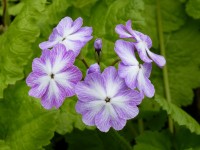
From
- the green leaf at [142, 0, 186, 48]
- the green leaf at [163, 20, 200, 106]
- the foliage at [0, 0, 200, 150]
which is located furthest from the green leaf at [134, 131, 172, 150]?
the green leaf at [142, 0, 186, 48]

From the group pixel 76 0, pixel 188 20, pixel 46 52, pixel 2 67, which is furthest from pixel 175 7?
pixel 46 52

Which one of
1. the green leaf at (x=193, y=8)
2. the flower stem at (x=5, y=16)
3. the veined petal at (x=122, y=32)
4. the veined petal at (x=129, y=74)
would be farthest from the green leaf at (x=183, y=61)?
the veined petal at (x=129, y=74)

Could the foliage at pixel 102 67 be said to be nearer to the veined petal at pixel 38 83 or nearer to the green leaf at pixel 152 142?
the green leaf at pixel 152 142

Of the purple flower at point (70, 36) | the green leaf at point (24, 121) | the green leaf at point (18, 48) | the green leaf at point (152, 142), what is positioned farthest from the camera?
the green leaf at point (152, 142)

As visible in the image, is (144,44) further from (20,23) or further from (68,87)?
(20,23)

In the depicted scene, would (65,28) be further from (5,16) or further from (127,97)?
(5,16)

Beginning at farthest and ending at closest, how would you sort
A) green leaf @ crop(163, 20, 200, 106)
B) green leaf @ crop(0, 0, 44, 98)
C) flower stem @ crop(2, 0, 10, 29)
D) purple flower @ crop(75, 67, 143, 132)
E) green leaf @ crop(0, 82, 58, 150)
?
1. green leaf @ crop(163, 20, 200, 106)
2. flower stem @ crop(2, 0, 10, 29)
3. green leaf @ crop(0, 0, 44, 98)
4. green leaf @ crop(0, 82, 58, 150)
5. purple flower @ crop(75, 67, 143, 132)

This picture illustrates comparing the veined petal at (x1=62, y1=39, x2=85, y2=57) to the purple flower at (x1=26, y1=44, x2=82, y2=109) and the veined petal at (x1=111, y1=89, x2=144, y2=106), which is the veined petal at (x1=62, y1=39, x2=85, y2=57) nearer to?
the purple flower at (x1=26, y1=44, x2=82, y2=109)
